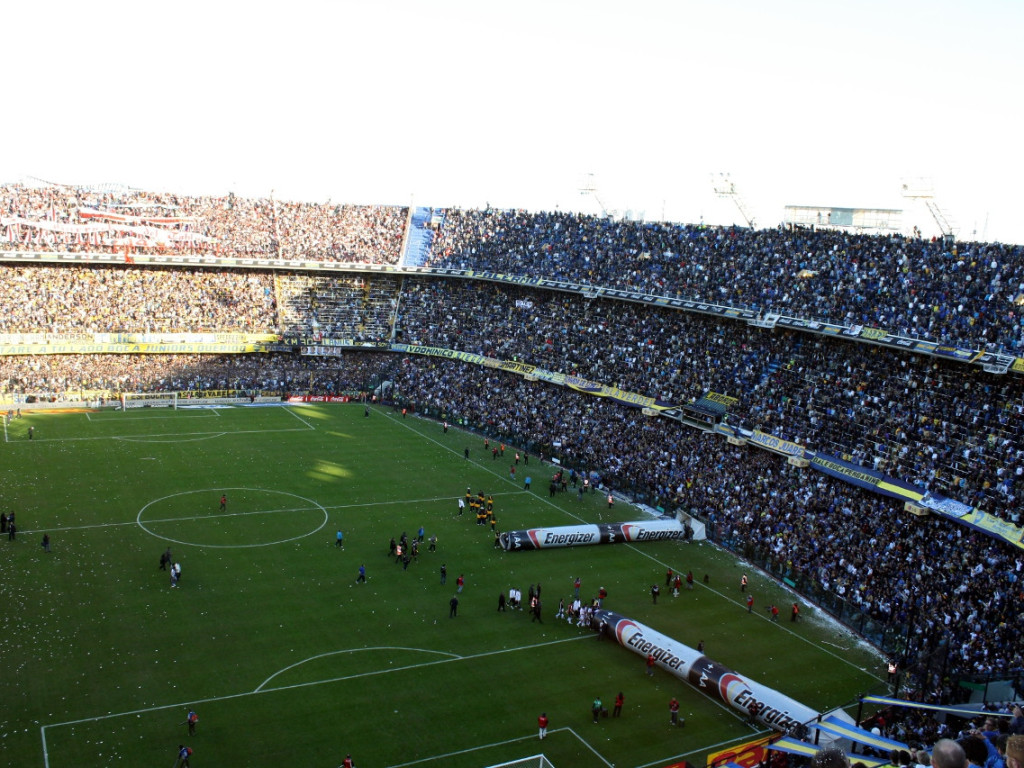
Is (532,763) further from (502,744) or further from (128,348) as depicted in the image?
(128,348)

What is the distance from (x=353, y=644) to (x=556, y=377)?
3605 cm

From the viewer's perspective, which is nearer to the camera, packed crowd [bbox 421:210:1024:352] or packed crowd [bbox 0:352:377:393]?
packed crowd [bbox 421:210:1024:352]

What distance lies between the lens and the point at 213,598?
3366 cm

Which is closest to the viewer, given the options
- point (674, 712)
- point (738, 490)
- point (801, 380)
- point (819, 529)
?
point (674, 712)

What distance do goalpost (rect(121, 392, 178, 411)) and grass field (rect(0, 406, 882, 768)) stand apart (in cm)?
1506

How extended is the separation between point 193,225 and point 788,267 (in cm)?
5290

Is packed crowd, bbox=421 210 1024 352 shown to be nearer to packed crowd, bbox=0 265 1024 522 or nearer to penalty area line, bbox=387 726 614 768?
packed crowd, bbox=0 265 1024 522

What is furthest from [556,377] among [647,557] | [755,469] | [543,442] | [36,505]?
[36,505]

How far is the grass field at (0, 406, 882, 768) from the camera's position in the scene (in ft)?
83.0

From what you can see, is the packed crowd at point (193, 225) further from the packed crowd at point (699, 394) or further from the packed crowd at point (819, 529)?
the packed crowd at point (819, 529)

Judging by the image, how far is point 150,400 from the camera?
222ft

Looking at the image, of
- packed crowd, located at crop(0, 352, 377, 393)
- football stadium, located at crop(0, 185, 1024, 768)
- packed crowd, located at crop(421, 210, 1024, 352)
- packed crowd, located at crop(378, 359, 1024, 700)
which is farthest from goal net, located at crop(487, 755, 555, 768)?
packed crowd, located at crop(0, 352, 377, 393)

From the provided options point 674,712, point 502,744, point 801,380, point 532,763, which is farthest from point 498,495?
point 532,763

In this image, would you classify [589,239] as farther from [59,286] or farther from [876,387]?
[59,286]
